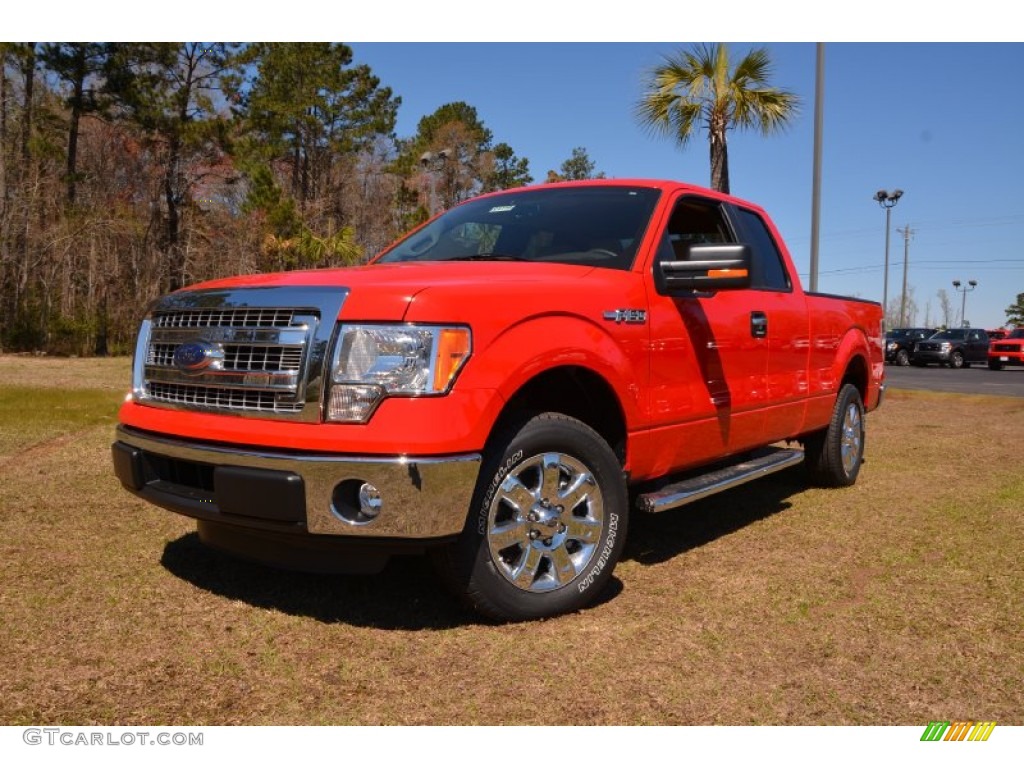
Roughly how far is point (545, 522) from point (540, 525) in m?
0.03

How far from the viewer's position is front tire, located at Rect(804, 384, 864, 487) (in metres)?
5.89

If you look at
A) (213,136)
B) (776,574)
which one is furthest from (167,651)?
(213,136)

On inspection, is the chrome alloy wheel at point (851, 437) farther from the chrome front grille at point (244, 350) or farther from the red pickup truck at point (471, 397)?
the chrome front grille at point (244, 350)

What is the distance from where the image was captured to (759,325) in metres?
4.59

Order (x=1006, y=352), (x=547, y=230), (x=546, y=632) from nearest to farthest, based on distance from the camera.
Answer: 1. (x=546, y=632)
2. (x=547, y=230)
3. (x=1006, y=352)

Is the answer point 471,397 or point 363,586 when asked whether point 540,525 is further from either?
point 363,586

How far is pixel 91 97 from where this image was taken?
25.2 m

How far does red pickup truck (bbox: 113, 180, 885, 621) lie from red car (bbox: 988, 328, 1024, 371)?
31.8 meters

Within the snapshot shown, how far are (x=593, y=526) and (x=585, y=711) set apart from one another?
0.98 m

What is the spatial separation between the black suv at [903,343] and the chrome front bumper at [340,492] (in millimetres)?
35153

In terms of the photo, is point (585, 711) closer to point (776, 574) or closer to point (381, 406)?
point (381, 406)

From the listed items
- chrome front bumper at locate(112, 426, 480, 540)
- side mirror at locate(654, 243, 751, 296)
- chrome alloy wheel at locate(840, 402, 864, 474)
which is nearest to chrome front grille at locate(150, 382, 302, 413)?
chrome front bumper at locate(112, 426, 480, 540)
